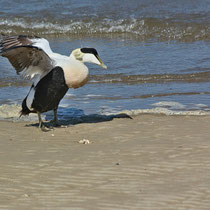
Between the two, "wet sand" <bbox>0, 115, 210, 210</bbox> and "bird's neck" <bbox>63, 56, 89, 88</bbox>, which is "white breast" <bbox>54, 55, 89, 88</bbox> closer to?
"bird's neck" <bbox>63, 56, 89, 88</bbox>

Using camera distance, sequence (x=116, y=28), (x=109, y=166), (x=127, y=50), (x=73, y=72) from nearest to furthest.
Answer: (x=109, y=166), (x=73, y=72), (x=127, y=50), (x=116, y=28)

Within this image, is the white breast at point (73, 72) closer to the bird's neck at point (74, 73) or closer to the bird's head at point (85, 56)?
the bird's neck at point (74, 73)

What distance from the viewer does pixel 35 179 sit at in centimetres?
533

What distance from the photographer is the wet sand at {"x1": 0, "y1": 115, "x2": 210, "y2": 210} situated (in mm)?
4809

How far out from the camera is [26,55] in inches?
295

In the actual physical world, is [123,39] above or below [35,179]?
below

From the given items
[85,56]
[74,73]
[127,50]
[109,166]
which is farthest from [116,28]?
[109,166]

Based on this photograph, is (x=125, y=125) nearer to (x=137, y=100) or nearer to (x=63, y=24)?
(x=137, y=100)

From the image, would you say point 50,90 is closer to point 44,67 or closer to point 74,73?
point 44,67

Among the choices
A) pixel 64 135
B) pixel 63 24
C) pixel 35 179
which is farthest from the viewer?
pixel 63 24

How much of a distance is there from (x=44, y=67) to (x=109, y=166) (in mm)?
2332

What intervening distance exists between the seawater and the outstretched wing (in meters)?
1.14

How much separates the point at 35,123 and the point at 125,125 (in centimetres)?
143

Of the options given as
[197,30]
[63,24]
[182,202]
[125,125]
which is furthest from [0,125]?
[63,24]
